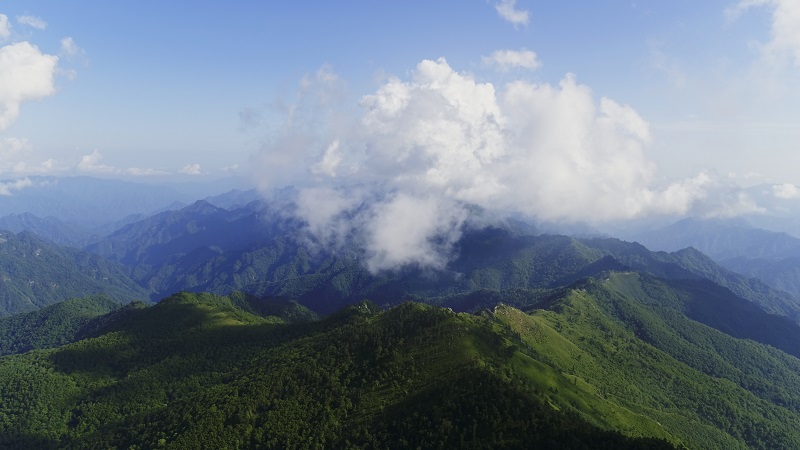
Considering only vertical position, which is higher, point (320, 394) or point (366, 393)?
point (366, 393)

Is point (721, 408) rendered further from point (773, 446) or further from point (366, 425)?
point (366, 425)

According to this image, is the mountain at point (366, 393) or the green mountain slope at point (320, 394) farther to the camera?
the mountain at point (366, 393)

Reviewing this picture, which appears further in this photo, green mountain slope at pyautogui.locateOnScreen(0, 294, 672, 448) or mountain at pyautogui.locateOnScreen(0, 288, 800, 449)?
mountain at pyautogui.locateOnScreen(0, 288, 800, 449)

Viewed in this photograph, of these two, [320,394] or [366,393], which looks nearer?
[366,393]
